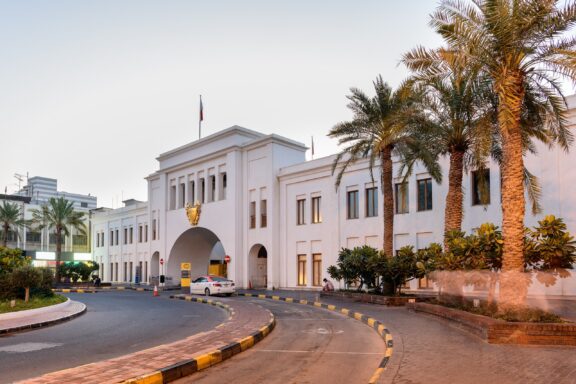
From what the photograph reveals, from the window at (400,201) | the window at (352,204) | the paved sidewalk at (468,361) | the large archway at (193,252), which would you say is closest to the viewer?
the paved sidewalk at (468,361)

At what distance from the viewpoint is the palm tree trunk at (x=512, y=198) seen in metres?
12.9

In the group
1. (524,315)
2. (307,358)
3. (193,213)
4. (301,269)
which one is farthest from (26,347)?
(193,213)

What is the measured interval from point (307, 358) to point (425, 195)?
72.1ft

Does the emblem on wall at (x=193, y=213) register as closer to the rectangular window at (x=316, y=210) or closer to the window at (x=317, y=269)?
the rectangular window at (x=316, y=210)

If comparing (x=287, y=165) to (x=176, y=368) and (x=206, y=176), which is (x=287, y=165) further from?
(x=176, y=368)

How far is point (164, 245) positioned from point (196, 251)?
10.0 ft

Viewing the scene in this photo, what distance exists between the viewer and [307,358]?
10.5 m

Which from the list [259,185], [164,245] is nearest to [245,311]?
[259,185]

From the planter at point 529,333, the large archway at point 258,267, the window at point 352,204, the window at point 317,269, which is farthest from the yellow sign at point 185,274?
the planter at point 529,333

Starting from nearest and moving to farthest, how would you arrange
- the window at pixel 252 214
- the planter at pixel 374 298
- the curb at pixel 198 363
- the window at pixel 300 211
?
the curb at pixel 198 363
the planter at pixel 374 298
the window at pixel 300 211
the window at pixel 252 214

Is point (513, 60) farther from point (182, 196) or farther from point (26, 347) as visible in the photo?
point (182, 196)

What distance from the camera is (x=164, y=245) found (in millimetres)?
50438

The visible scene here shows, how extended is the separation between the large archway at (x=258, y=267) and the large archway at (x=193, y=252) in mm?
7050

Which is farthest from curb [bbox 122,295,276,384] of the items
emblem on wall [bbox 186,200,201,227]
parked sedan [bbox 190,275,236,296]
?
emblem on wall [bbox 186,200,201,227]
